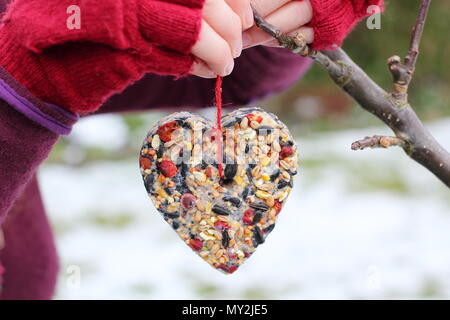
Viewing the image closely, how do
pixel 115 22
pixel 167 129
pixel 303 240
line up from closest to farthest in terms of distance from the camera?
pixel 115 22
pixel 167 129
pixel 303 240

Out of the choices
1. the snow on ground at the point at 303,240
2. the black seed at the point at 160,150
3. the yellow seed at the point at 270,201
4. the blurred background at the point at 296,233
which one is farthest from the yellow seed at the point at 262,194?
the snow on ground at the point at 303,240

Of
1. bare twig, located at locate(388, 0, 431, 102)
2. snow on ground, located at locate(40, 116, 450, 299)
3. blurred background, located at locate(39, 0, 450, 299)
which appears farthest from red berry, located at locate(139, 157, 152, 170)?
snow on ground, located at locate(40, 116, 450, 299)

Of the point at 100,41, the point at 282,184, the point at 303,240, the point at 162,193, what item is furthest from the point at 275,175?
the point at 303,240

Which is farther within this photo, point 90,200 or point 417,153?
point 90,200

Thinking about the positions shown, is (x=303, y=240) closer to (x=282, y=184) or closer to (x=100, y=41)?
(x=282, y=184)

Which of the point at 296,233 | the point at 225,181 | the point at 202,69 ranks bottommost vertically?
the point at 296,233
